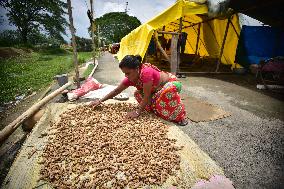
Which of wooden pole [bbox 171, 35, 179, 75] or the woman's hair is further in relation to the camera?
wooden pole [bbox 171, 35, 179, 75]

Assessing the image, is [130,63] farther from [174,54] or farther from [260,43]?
[260,43]

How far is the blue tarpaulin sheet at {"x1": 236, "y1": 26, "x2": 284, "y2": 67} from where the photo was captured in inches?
334

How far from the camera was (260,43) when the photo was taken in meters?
8.69

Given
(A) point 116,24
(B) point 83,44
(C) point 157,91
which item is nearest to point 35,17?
(B) point 83,44

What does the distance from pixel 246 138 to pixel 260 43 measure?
690 centimetres

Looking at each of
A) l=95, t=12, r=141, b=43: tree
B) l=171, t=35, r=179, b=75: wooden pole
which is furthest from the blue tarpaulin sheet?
l=95, t=12, r=141, b=43: tree

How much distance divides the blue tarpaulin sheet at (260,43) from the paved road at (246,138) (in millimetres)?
3682

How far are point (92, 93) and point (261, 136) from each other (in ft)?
11.6

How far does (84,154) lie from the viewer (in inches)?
97.0

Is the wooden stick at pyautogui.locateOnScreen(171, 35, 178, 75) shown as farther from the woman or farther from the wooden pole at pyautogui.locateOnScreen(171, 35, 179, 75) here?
the woman

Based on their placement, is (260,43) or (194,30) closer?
(260,43)

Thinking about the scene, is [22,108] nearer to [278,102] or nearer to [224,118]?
[224,118]

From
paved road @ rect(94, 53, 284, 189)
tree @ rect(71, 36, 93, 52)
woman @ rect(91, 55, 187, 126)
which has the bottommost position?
paved road @ rect(94, 53, 284, 189)

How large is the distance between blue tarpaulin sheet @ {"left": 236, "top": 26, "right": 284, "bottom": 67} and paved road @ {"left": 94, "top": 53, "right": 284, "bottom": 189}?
3682mm
